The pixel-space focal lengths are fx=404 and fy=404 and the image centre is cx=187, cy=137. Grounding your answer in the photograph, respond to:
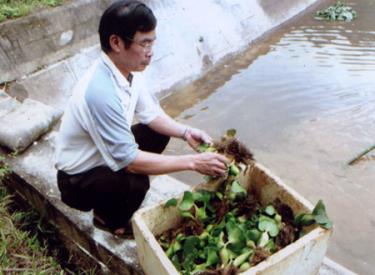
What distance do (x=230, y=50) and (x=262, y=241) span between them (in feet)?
16.3

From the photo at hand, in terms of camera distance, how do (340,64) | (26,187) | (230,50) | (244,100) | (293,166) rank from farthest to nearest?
(230,50) < (340,64) < (244,100) < (293,166) < (26,187)

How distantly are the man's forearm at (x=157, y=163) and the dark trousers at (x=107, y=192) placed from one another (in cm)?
10

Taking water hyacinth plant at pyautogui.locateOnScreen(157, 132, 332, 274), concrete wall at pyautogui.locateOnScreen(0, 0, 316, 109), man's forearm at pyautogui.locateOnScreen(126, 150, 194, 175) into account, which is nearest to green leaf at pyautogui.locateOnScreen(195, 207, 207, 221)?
water hyacinth plant at pyautogui.locateOnScreen(157, 132, 332, 274)

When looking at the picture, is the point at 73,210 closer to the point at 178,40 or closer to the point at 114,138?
the point at 114,138

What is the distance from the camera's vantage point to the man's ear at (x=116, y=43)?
1.91 m

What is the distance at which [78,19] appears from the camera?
4.65 m

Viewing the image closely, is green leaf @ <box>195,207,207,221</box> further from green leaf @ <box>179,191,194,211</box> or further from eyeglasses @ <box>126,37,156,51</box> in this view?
eyeglasses @ <box>126,37,156,51</box>

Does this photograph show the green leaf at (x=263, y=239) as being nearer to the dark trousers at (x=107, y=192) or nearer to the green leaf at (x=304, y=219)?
the green leaf at (x=304, y=219)

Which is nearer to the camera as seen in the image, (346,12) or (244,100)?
(244,100)

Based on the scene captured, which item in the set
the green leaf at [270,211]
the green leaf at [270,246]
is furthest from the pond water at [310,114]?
the green leaf at [270,246]

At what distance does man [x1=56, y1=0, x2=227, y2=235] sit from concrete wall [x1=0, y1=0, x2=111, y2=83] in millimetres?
2212

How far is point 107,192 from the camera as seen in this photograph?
2074 millimetres

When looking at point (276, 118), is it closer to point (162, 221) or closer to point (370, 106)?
point (370, 106)

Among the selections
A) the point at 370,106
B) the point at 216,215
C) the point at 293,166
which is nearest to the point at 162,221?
the point at 216,215
